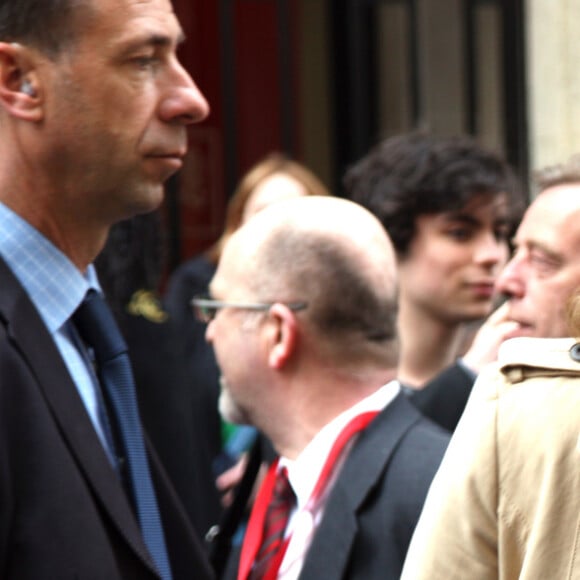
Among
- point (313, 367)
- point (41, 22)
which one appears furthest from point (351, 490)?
point (41, 22)

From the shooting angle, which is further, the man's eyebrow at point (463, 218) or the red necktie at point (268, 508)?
the man's eyebrow at point (463, 218)

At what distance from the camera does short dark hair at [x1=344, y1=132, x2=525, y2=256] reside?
13.7 ft

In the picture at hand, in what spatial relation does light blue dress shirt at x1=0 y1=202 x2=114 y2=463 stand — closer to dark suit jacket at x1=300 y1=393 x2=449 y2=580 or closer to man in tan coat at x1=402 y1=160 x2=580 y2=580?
dark suit jacket at x1=300 y1=393 x2=449 y2=580

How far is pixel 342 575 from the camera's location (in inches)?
96.6

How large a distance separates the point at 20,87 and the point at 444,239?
2013 millimetres

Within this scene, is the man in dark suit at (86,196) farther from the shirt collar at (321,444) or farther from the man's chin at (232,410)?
the man's chin at (232,410)

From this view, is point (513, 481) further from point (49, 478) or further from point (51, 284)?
point (51, 284)

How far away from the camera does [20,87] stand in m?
2.37

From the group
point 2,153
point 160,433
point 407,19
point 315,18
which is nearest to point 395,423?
point 2,153

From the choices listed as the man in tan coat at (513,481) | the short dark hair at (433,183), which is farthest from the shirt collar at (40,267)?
the short dark hair at (433,183)

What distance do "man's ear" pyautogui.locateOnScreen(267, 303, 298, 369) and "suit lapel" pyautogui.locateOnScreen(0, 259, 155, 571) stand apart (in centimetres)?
65

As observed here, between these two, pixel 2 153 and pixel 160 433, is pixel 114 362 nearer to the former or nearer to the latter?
pixel 2 153

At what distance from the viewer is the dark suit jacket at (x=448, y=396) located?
3369 millimetres

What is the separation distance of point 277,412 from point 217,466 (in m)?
2.01
